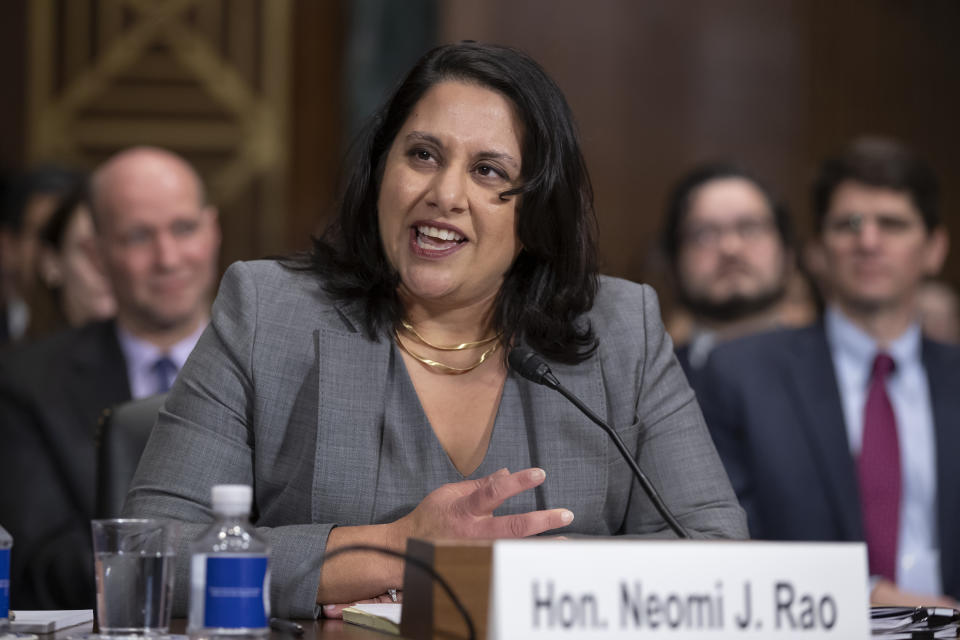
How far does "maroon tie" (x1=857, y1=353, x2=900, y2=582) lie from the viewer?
3.22 meters

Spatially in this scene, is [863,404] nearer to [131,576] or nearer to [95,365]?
[95,365]

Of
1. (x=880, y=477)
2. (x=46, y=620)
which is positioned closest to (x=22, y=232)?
(x=880, y=477)

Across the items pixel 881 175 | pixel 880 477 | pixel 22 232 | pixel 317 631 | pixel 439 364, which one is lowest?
pixel 317 631

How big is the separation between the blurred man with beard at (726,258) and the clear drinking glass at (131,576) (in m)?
2.84

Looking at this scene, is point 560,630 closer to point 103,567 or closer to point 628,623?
point 628,623

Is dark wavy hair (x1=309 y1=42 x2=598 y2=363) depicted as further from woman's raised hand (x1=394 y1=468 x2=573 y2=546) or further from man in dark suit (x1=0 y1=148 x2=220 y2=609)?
man in dark suit (x1=0 y1=148 x2=220 y2=609)

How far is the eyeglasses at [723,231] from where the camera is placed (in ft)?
13.4

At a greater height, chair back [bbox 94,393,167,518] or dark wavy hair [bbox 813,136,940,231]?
dark wavy hair [bbox 813,136,940,231]

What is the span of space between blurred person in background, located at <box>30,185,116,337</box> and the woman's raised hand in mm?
2799

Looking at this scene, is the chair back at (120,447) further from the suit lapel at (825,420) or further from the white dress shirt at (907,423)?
the white dress shirt at (907,423)

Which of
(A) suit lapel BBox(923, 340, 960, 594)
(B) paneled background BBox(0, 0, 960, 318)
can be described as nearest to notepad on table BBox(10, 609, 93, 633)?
(A) suit lapel BBox(923, 340, 960, 594)

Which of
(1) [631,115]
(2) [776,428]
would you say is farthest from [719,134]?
(2) [776,428]

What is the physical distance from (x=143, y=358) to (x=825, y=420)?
1.84m

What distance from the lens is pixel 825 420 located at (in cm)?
332
